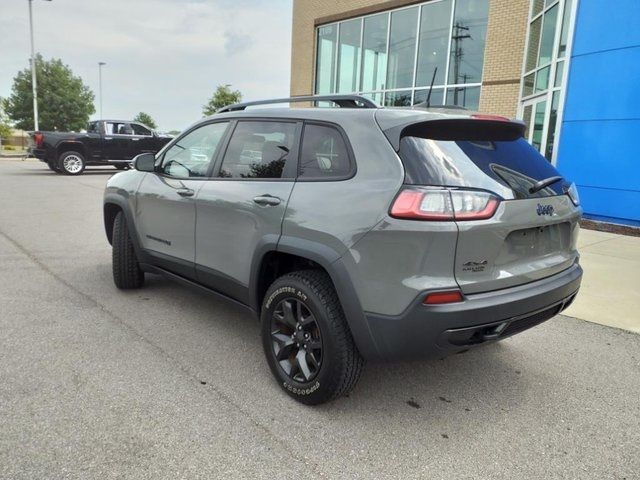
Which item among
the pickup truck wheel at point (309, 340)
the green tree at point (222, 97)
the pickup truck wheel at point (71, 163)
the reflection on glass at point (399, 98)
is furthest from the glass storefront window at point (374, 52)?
the green tree at point (222, 97)

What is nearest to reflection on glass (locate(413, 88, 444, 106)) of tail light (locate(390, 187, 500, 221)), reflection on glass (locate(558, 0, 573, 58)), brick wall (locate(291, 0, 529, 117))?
brick wall (locate(291, 0, 529, 117))

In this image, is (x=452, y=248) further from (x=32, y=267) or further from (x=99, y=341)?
(x=32, y=267)

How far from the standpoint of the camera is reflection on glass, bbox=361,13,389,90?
15117mm

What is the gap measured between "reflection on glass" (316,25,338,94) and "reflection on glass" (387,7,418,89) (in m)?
2.59

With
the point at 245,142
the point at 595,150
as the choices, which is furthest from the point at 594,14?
the point at 245,142

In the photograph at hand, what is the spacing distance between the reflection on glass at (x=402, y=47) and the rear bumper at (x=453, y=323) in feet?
41.6

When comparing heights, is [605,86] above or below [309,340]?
above

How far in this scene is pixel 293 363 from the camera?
300 centimetres

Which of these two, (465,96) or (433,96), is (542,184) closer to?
(465,96)

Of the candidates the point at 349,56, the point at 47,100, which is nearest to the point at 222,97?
the point at 47,100

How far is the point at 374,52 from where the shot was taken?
15453mm

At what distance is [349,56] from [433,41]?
345cm

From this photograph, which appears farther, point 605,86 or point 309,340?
point 605,86

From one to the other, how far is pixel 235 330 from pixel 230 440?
1524 mm
